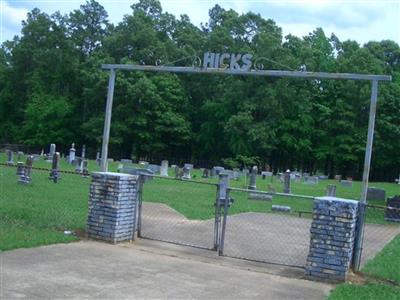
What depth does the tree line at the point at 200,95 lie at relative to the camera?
204ft

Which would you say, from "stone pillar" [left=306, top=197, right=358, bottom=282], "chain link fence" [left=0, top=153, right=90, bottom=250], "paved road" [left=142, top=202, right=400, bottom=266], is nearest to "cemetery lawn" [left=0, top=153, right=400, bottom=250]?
"chain link fence" [left=0, top=153, right=90, bottom=250]

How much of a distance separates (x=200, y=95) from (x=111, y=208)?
195 feet

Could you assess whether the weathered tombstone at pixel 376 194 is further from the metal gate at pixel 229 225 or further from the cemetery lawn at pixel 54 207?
the metal gate at pixel 229 225

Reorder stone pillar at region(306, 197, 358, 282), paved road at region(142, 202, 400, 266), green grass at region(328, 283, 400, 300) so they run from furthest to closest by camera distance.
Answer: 1. paved road at region(142, 202, 400, 266)
2. stone pillar at region(306, 197, 358, 282)
3. green grass at region(328, 283, 400, 300)

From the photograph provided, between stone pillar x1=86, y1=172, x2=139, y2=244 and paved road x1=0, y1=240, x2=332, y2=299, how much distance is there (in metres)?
0.49

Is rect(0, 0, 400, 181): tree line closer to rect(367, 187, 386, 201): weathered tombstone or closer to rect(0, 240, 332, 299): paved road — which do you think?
rect(367, 187, 386, 201): weathered tombstone

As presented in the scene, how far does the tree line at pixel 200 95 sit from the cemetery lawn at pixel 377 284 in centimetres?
→ 4738

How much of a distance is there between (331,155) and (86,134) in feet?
93.0

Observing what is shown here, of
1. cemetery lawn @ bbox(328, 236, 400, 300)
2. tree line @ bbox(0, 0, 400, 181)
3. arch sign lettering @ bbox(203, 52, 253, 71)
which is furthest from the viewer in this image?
tree line @ bbox(0, 0, 400, 181)

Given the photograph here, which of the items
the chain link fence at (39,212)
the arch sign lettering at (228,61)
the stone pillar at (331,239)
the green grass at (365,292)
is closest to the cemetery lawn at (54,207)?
the chain link fence at (39,212)

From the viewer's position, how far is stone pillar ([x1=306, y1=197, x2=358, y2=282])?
28.9 feet

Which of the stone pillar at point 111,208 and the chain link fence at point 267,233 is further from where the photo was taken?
the chain link fence at point 267,233

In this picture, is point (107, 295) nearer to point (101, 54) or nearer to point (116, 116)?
point (116, 116)

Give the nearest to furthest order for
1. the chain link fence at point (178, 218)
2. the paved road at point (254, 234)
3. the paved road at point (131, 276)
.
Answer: the paved road at point (131, 276) → the paved road at point (254, 234) → the chain link fence at point (178, 218)
